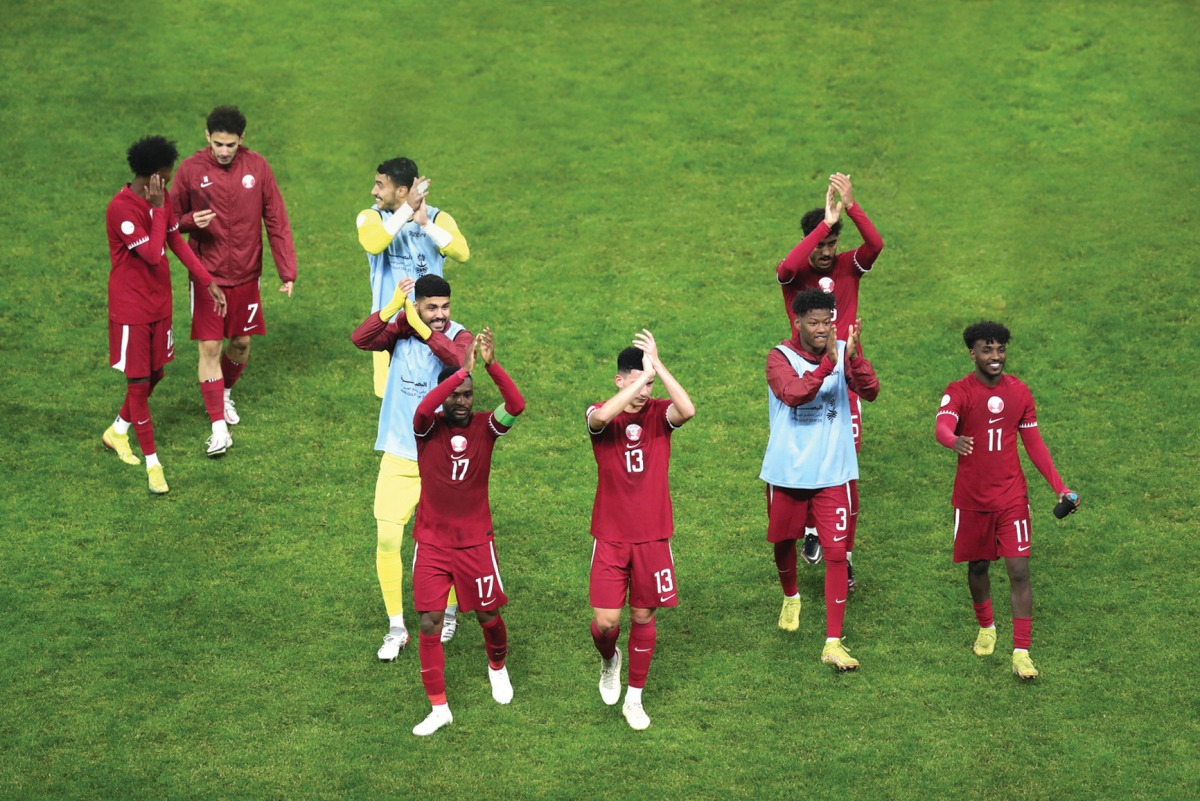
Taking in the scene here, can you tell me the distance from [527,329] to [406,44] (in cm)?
708

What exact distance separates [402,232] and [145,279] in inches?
93.9

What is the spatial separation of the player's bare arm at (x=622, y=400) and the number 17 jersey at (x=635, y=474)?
0.20 m

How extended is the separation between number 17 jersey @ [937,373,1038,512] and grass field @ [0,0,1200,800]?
1.24 meters

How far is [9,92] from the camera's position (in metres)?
19.1

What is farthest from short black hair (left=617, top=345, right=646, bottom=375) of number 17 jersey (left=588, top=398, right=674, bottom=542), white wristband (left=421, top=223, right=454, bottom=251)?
white wristband (left=421, top=223, right=454, bottom=251)

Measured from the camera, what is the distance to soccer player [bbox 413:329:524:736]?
30.0 feet

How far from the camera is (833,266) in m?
11.3

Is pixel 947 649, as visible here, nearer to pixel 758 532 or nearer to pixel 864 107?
pixel 758 532

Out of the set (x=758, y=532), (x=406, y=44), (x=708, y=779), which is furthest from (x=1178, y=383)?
(x=406, y=44)

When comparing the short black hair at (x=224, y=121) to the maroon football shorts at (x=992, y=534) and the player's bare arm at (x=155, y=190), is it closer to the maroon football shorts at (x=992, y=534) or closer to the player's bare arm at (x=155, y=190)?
the player's bare arm at (x=155, y=190)

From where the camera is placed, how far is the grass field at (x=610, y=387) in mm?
9227

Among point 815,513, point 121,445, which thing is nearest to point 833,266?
point 815,513

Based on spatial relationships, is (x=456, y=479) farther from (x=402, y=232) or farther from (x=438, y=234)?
(x=402, y=232)

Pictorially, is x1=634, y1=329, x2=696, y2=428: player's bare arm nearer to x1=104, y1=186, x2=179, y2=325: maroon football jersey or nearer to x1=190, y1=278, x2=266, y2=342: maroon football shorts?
x1=104, y1=186, x2=179, y2=325: maroon football jersey
